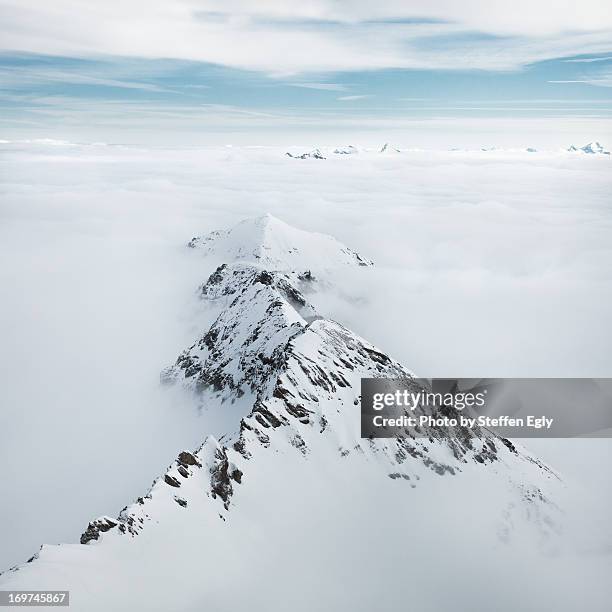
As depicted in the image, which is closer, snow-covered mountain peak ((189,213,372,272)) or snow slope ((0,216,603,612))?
snow slope ((0,216,603,612))

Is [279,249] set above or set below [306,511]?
above

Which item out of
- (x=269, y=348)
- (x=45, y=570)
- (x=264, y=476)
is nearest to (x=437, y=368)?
(x=269, y=348)

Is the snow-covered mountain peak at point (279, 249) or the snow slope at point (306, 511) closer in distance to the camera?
the snow slope at point (306, 511)

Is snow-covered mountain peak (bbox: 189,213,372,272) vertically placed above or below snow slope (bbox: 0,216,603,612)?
above

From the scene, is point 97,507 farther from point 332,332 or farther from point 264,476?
point 332,332

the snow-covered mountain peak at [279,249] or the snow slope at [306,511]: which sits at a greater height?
the snow-covered mountain peak at [279,249]
